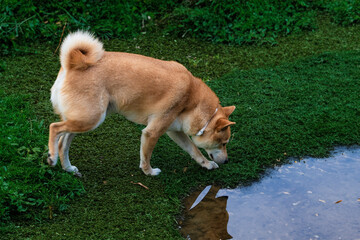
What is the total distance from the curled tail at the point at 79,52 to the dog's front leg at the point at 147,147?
3.05ft

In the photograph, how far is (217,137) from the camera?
4.98 meters

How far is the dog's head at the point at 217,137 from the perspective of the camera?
4.92 metres

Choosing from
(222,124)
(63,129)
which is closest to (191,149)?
(222,124)

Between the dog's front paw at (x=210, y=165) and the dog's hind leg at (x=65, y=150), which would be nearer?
the dog's hind leg at (x=65, y=150)

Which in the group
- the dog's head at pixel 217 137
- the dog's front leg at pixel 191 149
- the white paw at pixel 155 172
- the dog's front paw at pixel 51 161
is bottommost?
the white paw at pixel 155 172

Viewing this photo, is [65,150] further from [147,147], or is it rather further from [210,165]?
[210,165]

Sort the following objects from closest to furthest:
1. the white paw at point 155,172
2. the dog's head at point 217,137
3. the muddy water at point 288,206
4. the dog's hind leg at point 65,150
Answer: the muddy water at point 288,206
the dog's hind leg at point 65,150
the dog's head at point 217,137
the white paw at point 155,172

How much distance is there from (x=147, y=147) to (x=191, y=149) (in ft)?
1.93

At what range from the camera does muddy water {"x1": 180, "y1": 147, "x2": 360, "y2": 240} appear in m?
4.28

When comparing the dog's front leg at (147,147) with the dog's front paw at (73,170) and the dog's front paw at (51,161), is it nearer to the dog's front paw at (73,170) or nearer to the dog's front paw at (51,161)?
the dog's front paw at (73,170)

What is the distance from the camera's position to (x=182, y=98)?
480 cm

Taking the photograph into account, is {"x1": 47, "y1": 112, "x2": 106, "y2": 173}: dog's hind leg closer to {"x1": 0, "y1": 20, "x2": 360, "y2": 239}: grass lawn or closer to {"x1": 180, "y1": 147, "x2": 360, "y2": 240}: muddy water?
{"x1": 0, "y1": 20, "x2": 360, "y2": 239}: grass lawn

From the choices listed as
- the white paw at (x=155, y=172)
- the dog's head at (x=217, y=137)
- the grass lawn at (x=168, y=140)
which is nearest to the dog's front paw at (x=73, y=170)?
the grass lawn at (x=168, y=140)

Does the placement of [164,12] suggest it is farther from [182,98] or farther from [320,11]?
[182,98]
